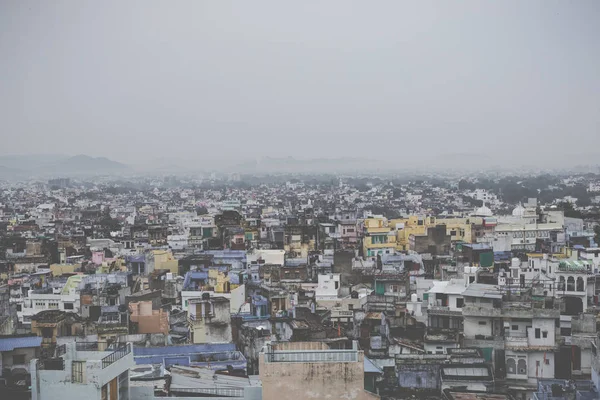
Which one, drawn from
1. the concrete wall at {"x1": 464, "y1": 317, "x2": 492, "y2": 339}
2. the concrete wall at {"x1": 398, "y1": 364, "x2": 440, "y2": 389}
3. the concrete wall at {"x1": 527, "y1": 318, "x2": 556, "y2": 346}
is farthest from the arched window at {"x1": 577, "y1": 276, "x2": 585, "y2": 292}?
the concrete wall at {"x1": 398, "y1": 364, "x2": 440, "y2": 389}

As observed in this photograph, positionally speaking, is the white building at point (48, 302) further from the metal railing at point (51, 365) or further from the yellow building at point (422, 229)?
the yellow building at point (422, 229)

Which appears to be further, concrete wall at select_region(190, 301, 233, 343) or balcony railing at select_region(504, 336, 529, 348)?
concrete wall at select_region(190, 301, 233, 343)

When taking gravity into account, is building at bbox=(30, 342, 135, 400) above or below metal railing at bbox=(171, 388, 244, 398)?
above

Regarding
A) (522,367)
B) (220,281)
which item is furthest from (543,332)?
(220,281)

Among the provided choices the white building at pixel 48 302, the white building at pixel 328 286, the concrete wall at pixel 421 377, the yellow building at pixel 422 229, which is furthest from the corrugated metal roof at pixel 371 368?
the yellow building at pixel 422 229

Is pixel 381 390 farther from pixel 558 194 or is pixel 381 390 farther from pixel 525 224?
pixel 558 194

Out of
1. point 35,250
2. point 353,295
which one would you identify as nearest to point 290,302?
point 353,295

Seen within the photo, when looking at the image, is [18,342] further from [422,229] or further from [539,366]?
[422,229]

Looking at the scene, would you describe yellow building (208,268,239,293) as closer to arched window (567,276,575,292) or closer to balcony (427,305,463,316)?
balcony (427,305,463,316)
